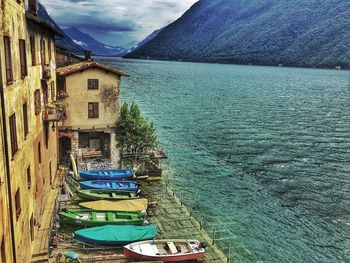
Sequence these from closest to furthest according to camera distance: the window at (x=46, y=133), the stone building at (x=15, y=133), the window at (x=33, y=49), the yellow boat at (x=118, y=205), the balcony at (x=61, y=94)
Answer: the stone building at (x=15, y=133) < the window at (x=33, y=49) < the window at (x=46, y=133) < the yellow boat at (x=118, y=205) < the balcony at (x=61, y=94)

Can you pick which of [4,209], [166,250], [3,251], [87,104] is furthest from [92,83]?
[3,251]

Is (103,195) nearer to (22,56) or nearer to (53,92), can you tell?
(53,92)

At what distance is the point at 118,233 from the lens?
27641 millimetres

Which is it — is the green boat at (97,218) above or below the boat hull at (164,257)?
above

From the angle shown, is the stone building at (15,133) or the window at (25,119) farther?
the window at (25,119)

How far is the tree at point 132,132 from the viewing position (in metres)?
42.9

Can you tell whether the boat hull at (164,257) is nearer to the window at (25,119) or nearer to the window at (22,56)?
the window at (25,119)

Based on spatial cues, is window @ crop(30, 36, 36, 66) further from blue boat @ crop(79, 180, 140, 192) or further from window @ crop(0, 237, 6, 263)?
window @ crop(0, 237, 6, 263)

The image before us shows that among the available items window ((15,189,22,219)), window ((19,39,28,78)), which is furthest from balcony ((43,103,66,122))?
window ((15,189,22,219))

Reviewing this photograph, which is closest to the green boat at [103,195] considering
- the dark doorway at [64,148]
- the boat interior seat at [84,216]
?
the boat interior seat at [84,216]

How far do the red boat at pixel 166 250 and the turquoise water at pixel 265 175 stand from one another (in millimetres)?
4020

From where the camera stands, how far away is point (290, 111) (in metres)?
98.9

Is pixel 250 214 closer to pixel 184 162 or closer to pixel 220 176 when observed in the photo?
pixel 220 176

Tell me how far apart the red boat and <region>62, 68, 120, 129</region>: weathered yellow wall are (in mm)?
18560
